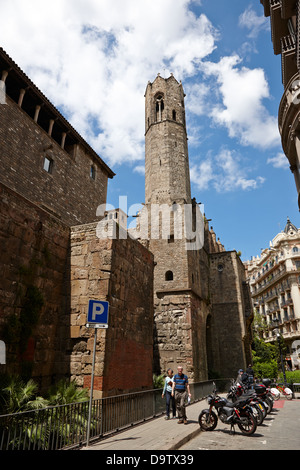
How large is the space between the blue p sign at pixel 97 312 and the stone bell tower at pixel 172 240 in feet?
33.8

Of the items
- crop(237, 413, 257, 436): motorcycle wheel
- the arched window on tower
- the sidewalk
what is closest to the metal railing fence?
the sidewalk

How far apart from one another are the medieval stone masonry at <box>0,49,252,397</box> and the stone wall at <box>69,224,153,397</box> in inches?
1.3

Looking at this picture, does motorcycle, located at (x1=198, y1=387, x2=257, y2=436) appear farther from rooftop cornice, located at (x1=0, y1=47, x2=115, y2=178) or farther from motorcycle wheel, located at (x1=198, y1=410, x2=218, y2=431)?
Answer: rooftop cornice, located at (x1=0, y1=47, x2=115, y2=178)

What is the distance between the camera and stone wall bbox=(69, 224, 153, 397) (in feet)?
25.2

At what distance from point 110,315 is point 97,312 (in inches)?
90.6

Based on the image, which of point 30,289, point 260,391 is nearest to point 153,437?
point 30,289

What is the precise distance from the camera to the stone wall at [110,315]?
7668 mm

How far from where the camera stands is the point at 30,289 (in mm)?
7684

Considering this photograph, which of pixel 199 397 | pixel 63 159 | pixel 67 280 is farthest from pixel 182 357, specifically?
pixel 63 159

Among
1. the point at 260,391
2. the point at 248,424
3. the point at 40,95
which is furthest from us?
the point at 40,95

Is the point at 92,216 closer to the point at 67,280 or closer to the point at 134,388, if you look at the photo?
the point at 67,280

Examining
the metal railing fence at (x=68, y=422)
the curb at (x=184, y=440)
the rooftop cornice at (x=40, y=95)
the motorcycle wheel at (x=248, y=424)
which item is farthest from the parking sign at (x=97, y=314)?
the rooftop cornice at (x=40, y=95)

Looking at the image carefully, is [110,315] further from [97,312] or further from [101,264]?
[97,312]

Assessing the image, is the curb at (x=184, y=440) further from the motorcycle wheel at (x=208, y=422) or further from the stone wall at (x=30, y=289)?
the stone wall at (x=30, y=289)
